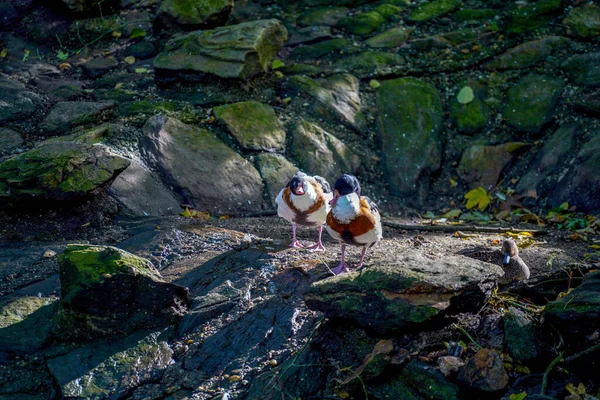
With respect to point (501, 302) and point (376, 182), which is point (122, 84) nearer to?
point (376, 182)

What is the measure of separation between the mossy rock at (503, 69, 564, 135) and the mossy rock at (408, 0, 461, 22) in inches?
58.1

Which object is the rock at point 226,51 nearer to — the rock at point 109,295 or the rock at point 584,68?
the rock at point 584,68

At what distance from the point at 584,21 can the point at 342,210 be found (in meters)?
4.98

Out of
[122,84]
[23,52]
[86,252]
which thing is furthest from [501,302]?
[23,52]

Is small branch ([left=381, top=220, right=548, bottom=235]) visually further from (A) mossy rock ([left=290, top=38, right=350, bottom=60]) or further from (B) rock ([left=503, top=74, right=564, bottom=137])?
(A) mossy rock ([left=290, top=38, right=350, bottom=60])

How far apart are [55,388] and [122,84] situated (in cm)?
437

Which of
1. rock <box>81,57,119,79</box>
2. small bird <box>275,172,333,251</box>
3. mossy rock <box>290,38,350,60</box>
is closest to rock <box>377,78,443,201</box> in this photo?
mossy rock <box>290,38,350,60</box>

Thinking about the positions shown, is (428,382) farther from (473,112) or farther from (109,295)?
(473,112)

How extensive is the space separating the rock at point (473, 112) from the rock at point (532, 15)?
1.02 meters

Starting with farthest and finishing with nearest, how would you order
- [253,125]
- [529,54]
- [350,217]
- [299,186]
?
1. [529,54]
2. [253,125]
3. [299,186]
4. [350,217]

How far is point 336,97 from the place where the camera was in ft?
23.7

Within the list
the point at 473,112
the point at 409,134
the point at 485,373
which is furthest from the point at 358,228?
the point at 473,112

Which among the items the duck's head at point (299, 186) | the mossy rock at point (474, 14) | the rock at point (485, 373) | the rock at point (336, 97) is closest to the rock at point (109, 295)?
the duck's head at point (299, 186)

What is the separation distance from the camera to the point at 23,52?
779cm
